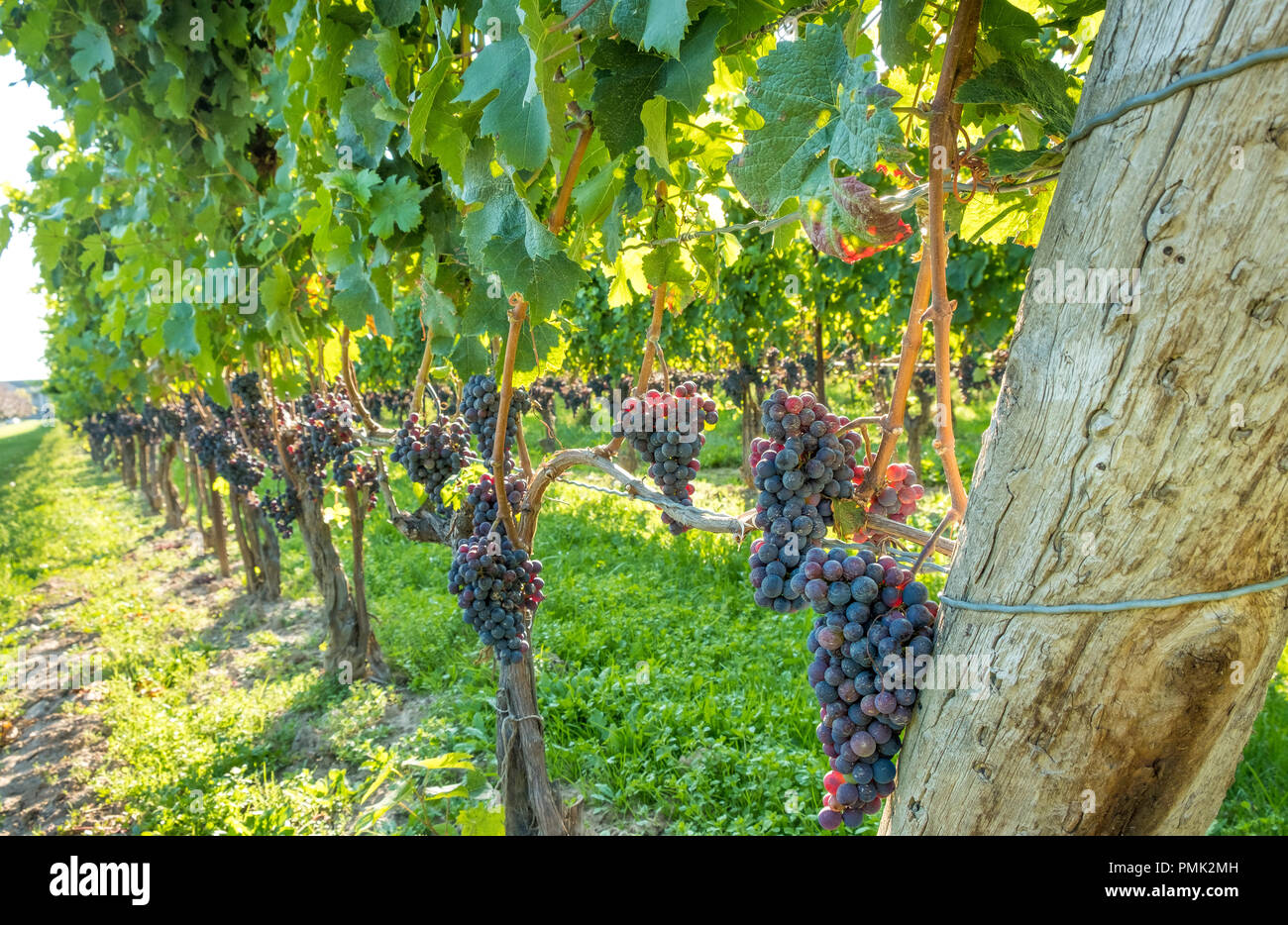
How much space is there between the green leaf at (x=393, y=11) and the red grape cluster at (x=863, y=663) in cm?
138

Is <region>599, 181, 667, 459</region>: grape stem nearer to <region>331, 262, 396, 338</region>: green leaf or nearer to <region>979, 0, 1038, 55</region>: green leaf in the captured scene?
<region>331, 262, 396, 338</region>: green leaf

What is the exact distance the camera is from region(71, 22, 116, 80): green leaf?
10.2ft

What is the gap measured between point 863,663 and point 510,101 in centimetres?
98

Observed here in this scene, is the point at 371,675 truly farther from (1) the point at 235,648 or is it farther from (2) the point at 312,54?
(2) the point at 312,54

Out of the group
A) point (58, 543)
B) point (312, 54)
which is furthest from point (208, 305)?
point (58, 543)

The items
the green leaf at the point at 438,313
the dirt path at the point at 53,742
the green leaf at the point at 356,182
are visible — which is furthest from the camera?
the dirt path at the point at 53,742

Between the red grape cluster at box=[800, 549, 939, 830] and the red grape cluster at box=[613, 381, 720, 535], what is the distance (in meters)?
0.93

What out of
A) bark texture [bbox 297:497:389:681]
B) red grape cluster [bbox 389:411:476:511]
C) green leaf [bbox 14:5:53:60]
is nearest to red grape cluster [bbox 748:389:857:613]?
red grape cluster [bbox 389:411:476:511]

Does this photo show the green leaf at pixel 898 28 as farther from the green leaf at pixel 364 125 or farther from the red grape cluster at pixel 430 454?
the red grape cluster at pixel 430 454

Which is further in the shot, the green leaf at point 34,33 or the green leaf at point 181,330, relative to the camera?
the green leaf at point 181,330

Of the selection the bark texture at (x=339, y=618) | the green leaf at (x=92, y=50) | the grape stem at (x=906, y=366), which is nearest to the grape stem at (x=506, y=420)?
the grape stem at (x=906, y=366)

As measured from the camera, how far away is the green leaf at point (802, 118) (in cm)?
92

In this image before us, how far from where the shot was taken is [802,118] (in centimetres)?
100

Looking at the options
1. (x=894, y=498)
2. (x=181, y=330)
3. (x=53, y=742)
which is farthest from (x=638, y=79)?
(x=53, y=742)
